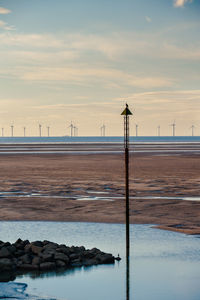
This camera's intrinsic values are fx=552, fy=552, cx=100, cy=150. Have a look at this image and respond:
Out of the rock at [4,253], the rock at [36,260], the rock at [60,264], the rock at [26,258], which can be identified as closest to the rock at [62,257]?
the rock at [60,264]

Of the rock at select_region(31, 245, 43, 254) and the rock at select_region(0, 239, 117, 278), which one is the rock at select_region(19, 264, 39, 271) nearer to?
the rock at select_region(0, 239, 117, 278)

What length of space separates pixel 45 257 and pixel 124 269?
8.85ft

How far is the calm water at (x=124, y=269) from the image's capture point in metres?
15.9

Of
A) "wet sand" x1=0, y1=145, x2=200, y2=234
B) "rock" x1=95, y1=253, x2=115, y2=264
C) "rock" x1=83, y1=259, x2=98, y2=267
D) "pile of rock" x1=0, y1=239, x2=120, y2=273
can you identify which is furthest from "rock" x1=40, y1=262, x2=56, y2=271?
"wet sand" x1=0, y1=145, x2=200, y2=234

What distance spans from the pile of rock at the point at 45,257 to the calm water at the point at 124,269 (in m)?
0.52

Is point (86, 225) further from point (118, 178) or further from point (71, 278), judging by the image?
point (118, 178)

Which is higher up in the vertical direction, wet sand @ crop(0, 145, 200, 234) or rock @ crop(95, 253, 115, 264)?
wet sand @ crop(0, 145, 200, 234)

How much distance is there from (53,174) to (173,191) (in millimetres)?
17606

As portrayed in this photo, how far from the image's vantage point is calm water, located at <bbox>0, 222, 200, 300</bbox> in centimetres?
1594

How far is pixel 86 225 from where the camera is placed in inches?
1006

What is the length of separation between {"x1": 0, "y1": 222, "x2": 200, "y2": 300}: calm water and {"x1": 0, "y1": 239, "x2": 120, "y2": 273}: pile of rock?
0.52 metres

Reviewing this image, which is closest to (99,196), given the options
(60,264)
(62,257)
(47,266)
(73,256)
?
(73,256)

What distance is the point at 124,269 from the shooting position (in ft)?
60.0

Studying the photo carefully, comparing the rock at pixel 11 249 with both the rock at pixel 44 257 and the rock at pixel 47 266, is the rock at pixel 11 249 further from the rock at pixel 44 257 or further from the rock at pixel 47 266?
the rock at pixel 47 266
